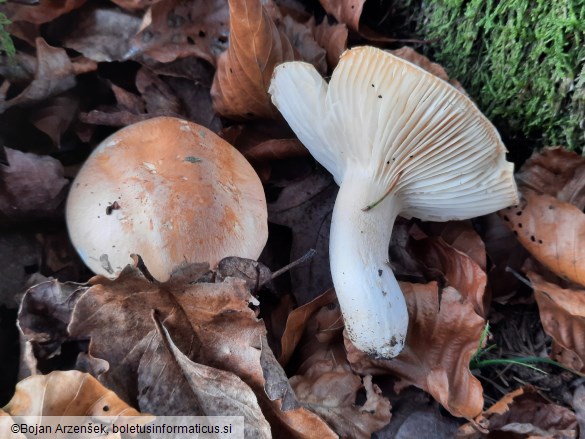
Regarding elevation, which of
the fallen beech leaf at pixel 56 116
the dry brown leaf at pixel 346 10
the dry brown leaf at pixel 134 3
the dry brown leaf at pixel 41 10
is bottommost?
the fallen beech leaf at pixel 56 116

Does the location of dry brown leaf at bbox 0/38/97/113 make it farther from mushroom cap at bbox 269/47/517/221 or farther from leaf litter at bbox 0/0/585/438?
mushroom cap at bbox 269/47/517/221

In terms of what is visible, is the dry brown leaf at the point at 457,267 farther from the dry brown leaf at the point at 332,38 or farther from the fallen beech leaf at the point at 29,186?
the fallen beech leaf at the point at 29,186

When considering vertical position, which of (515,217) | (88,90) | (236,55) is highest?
(236,55)

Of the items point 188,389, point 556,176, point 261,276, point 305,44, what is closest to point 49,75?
point 305,44

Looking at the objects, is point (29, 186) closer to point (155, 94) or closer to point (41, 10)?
point (155, 94)

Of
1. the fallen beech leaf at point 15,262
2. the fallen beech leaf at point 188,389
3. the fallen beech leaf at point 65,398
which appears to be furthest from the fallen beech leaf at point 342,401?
Result: the fallen beech leaf at point 15,262

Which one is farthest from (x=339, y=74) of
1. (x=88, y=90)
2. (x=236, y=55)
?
(x=88, y=90)

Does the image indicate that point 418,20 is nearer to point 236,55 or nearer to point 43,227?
point 236,55
